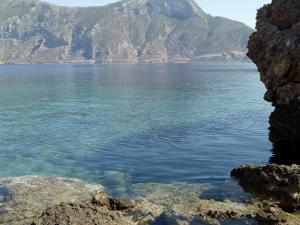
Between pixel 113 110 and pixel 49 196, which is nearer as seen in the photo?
pixel 49 196

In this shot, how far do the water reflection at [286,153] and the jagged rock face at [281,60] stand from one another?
63.0 inches

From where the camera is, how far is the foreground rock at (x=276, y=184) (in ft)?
94.2

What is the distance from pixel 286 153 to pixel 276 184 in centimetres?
1708

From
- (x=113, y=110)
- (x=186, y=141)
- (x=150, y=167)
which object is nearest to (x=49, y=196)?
(x=150, y=167)

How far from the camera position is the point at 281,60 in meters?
48.3

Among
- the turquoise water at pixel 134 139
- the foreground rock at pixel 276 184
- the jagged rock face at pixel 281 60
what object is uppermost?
the jagged rock face at pixel 281 60

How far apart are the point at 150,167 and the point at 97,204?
597 inches

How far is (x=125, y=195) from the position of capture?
107 feet

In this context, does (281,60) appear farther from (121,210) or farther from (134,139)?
(121,210)

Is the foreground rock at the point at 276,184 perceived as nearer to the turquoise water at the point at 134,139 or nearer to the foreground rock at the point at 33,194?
the turquoise water at the point at 134,139

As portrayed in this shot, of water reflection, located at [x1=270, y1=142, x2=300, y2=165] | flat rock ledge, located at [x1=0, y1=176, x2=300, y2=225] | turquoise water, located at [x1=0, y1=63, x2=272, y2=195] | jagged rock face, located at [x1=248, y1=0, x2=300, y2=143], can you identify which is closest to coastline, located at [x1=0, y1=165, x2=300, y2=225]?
flat rock ledge, located at [x1=0, y1=176, x2=300, y2=225]

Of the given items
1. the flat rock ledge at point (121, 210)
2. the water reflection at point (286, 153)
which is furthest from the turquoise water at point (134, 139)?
the flat rock ledge at point (121, 210)

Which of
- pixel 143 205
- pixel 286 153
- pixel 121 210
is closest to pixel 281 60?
pixel 286 153

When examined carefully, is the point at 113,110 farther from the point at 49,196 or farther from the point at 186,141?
the point at 49,196
